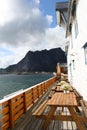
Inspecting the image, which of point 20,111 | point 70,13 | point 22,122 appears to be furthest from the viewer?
point 70,13

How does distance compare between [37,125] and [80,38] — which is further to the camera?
[80,38]

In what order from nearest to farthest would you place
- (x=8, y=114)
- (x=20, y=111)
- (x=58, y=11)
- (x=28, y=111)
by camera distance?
(x=8, y=114) < (x=20, y=111) < (x=28, y=111) < (x=58, y=11)

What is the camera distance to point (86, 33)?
610cm

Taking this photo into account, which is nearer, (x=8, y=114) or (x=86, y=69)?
(x=8, y=114)

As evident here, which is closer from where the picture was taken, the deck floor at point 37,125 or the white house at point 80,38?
the deck floor at point 37,125

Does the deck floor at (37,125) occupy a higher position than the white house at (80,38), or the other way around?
the white house at (80,38)

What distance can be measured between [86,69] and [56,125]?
7.04 ft

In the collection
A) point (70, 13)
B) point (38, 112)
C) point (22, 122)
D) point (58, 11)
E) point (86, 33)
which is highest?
point (58, 11)

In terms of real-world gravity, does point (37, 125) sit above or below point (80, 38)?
below

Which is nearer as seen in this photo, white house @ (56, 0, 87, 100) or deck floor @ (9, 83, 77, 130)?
deck floor @ (9, 83, 77, 130)

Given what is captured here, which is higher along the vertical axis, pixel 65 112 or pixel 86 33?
pixel 86 33

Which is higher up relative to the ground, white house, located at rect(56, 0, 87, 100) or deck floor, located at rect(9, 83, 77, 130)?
white house, located at rect(56, 0, 87, 100)

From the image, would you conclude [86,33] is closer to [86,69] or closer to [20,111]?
[86,69]

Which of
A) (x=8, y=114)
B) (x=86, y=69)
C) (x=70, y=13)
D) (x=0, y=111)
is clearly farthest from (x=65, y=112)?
(x=70, y=13)
